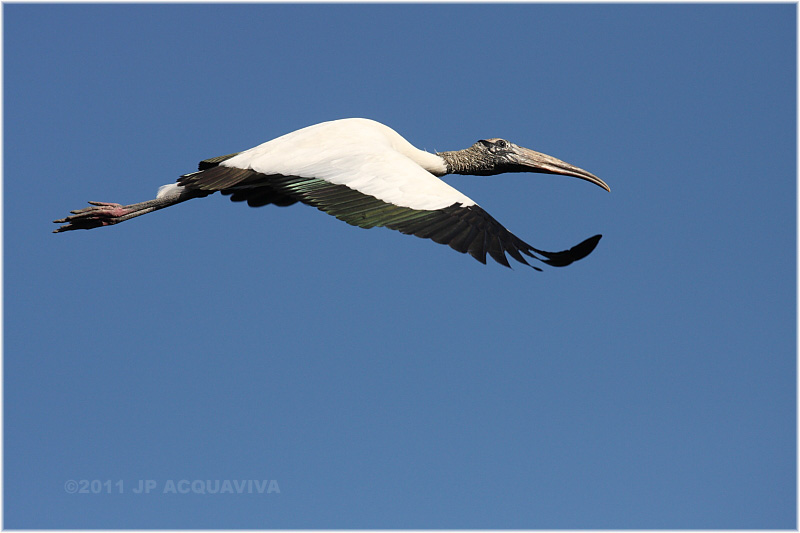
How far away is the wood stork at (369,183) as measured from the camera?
31.5 feet

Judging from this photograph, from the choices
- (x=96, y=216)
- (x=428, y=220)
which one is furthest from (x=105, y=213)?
(x=428, y=220)

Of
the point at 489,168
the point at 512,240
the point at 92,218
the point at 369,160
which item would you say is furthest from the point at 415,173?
the point at 92,218

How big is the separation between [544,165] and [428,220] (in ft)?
13.4

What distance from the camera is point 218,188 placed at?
37.1 ft

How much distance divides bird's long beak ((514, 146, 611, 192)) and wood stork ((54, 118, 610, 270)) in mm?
13

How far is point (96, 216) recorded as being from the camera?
491 inches

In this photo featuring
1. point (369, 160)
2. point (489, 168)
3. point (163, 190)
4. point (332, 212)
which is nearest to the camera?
point (332, 212)

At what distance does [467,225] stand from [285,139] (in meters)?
2.94

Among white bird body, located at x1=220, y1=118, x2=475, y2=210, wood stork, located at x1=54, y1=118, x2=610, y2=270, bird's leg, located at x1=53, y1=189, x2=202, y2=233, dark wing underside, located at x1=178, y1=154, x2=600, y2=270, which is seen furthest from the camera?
bird's leg, located at x1=53, y1=189, x2=202, y2=233

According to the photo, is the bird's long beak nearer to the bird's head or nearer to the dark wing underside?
the bird's head

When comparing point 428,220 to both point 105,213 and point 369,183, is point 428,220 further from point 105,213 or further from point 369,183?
point 105,213

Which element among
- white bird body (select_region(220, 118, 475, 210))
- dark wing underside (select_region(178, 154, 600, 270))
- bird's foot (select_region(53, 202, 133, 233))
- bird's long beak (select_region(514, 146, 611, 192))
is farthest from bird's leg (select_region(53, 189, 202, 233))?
bird's long beak (select_region(514, 146, 611, 192))

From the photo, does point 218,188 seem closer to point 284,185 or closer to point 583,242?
point 284,185

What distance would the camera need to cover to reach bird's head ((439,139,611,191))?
13.4 meters
